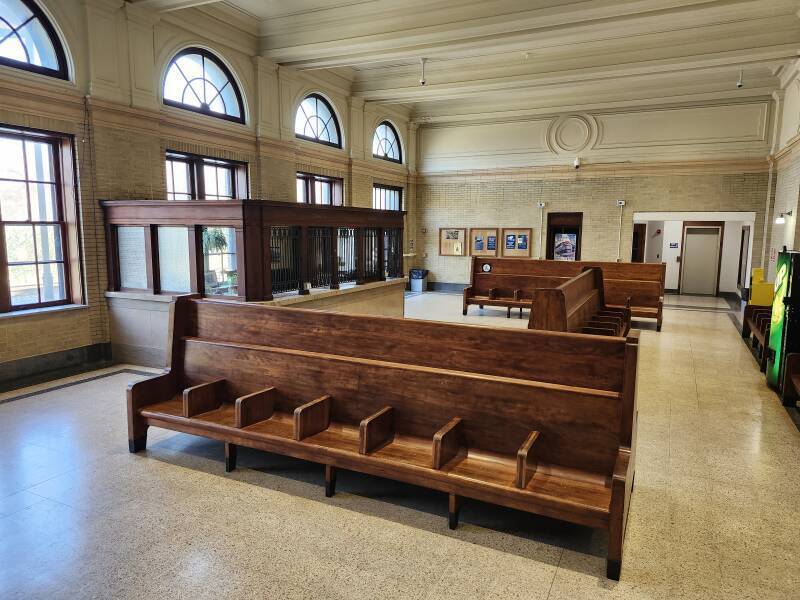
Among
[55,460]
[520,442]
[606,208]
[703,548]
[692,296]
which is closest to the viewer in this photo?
[703,548]

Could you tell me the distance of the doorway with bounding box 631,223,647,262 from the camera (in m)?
14.1

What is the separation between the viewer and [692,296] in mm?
13367

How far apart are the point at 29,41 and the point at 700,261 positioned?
1437cm

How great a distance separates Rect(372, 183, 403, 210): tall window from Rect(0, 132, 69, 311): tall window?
764 cm

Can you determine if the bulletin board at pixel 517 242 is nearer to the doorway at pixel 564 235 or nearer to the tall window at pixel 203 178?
the doorway at pixel 564 235

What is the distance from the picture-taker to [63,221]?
5816mm

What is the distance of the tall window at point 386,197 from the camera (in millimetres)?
12961

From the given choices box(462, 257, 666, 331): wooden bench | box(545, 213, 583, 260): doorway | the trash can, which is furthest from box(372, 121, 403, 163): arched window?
box(462, 257, 666, 331): wooden bench

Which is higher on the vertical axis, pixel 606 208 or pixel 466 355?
pixel 606 208

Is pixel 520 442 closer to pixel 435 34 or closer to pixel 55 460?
pixel 55 460

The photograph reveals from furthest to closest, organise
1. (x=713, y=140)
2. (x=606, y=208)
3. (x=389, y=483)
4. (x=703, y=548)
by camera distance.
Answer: (x=606, y=208)
(x=713, y=140)
(x=389, y=483)
(x=703, y=548)

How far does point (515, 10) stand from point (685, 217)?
7.77 m

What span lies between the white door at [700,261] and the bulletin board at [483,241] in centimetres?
499

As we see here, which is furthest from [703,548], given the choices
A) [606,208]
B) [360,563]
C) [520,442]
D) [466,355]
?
[606,208]
